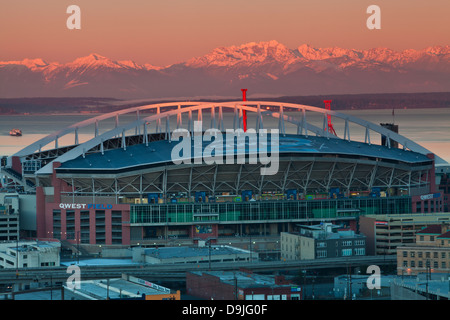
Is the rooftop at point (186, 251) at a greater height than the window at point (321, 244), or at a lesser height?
lesser

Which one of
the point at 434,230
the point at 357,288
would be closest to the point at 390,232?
the point at 434,230

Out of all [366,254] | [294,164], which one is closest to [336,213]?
[294,164]

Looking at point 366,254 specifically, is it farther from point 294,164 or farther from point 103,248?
point 103,248

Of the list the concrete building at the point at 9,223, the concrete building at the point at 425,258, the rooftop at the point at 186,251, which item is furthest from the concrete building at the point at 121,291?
the concrete building at the point at 9,223

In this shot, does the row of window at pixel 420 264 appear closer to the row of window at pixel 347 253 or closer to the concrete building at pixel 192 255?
the row of window at pixel 347 253

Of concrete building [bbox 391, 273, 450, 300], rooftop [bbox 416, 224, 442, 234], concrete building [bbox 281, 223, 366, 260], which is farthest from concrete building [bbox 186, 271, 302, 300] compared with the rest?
rooftop [bbox 416, 224, 442, 234]

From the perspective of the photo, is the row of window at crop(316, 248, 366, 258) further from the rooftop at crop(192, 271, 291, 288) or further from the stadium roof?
the rooftop at crop(192, 271, 291, 288)
